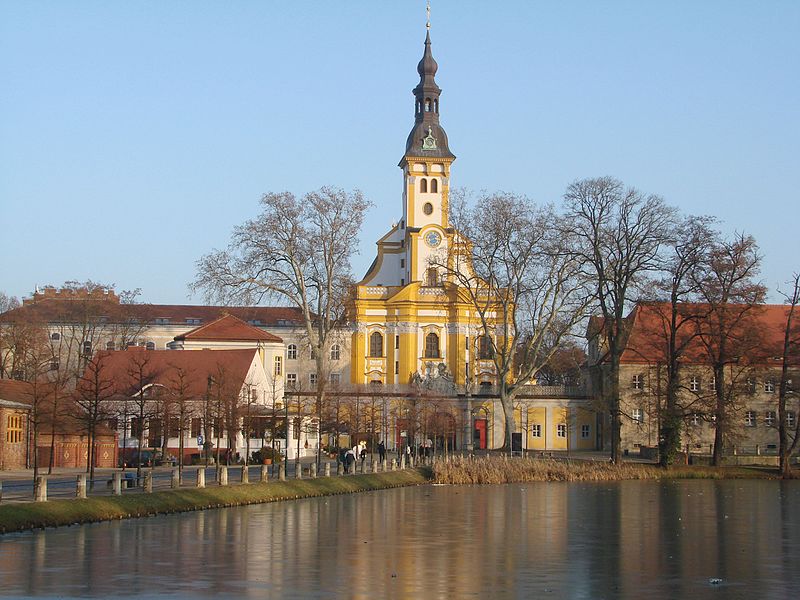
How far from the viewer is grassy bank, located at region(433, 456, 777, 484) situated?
181ft

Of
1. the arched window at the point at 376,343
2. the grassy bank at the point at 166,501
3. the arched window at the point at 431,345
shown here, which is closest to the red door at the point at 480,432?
the arched window at the point at 431,345

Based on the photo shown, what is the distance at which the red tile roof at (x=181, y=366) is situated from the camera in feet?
217

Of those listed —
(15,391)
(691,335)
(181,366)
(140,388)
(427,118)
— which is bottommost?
(15,391)

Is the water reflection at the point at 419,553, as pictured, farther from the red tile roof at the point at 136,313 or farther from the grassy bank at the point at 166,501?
the red tile roof at the point at 136,313

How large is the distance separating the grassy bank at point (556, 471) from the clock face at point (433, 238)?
134 feet

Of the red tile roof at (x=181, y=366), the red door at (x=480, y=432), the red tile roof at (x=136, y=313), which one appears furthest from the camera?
the red tile roof at (x=136, y=313)

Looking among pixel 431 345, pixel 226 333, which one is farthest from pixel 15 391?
pixel 431 345

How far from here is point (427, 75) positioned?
106 meters

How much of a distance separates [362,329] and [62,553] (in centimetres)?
7606

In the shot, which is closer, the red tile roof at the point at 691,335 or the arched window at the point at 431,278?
the red tile roof at the point at 691,335

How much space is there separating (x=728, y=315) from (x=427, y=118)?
161ft

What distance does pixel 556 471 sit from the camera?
5797cm

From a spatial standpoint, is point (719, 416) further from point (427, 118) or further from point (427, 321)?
point (427, 118)

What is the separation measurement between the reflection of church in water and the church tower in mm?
80
